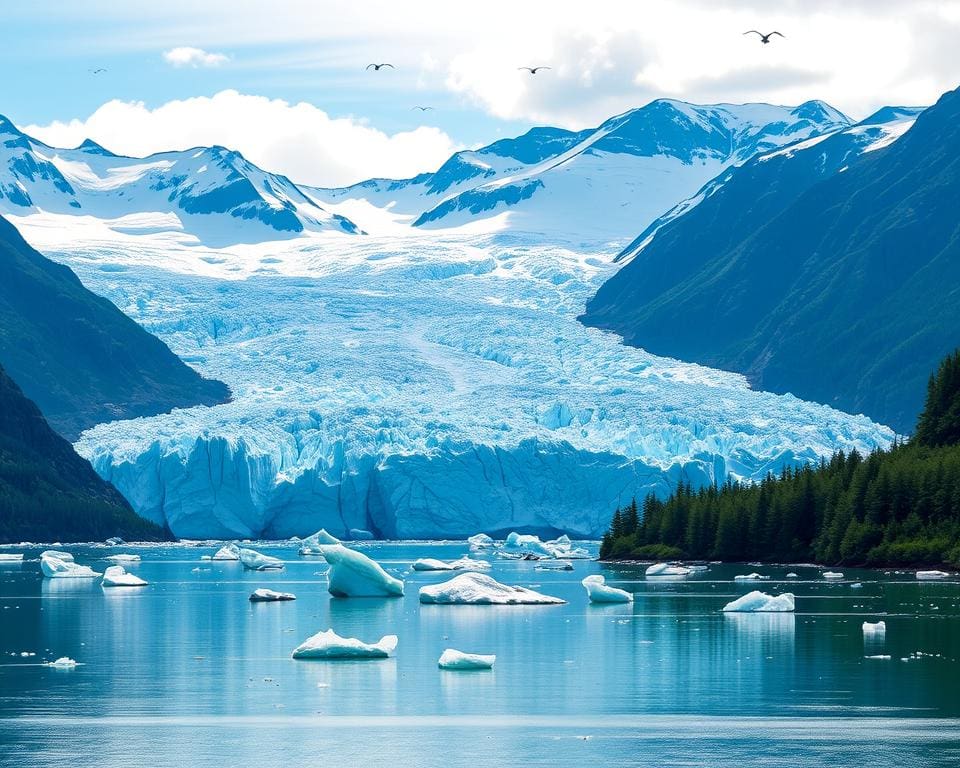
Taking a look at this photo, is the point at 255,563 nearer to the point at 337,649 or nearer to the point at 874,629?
the point at 874,629

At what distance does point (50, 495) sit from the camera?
121125 millimetres

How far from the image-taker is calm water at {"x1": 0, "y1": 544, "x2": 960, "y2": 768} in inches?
→ 1168

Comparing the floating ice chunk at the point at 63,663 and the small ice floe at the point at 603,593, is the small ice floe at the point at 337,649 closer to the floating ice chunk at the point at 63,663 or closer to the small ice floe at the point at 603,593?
the floating ice chunk at the point at 63,663

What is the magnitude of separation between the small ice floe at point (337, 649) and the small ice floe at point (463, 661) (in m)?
2.31

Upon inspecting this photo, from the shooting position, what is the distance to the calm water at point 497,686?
29.7 meters

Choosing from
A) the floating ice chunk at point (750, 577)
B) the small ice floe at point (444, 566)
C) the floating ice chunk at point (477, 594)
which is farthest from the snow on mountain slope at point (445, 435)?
the floating ice chunk at point (477, 594)

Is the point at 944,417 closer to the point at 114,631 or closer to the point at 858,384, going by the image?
the point at 114,631

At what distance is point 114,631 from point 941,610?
22.2 m

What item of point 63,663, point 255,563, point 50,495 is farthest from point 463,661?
point 50,495

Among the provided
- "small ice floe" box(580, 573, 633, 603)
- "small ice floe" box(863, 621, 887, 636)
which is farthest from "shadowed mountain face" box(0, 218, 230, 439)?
"small ice floe" box(863, 621, 887, 636)

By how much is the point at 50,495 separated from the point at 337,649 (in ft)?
272

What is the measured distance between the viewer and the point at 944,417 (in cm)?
8388

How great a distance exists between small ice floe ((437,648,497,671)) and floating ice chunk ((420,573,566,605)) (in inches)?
787

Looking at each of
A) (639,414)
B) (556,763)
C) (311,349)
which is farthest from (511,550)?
(556,763)
